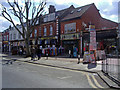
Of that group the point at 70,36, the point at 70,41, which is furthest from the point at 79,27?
the point at 70,41

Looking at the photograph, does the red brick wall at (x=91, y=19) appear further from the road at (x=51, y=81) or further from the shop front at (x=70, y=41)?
the road at (x=51, y=81)

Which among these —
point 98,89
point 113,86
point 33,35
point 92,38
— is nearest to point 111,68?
point 113,86


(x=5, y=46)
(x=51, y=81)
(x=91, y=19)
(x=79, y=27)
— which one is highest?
(x=91, y=19)

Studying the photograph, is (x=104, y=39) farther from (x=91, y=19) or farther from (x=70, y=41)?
(x=91, y=19)

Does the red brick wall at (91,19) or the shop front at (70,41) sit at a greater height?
the red brick wall at (91,19)

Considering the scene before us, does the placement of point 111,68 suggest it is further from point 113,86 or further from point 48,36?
point 48,36

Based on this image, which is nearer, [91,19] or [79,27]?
[79,27]

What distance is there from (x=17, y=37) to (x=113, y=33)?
105 ft

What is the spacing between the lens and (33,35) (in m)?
35.8

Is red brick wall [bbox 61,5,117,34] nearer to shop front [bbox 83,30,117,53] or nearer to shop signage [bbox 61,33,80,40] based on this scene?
shop signage [bbox 61,33,80,40]

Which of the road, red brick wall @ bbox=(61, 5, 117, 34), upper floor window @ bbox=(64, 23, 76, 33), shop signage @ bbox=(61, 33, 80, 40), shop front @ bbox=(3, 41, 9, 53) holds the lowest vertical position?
the road

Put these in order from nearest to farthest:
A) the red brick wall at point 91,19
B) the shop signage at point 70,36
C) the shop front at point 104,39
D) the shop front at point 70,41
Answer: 1. the shop front at point 104,39
2. the shop front at point 70,41
3. the shop signage at point 70,36
4. the red brick wall at point 91,19

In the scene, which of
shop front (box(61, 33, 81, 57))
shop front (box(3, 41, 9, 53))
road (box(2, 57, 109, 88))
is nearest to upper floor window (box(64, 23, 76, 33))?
shop front (box(61, 33, 81, 57))

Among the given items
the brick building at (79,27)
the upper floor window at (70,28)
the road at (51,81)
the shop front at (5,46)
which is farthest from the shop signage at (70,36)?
the shop front at (5,46)
